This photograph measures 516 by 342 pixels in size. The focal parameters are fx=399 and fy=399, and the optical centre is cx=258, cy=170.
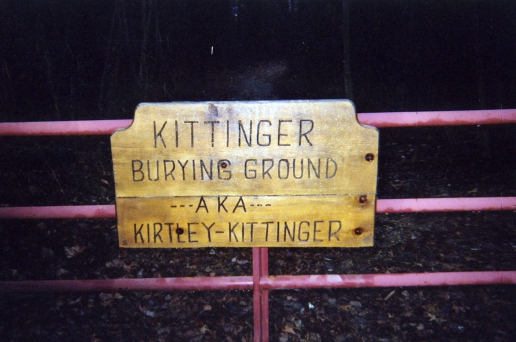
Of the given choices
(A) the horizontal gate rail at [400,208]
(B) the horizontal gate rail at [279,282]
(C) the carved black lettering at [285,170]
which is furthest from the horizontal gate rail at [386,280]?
(C) the carved black lettering at [285,170]

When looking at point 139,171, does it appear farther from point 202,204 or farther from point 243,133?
point 243,133

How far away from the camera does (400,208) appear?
115 cm

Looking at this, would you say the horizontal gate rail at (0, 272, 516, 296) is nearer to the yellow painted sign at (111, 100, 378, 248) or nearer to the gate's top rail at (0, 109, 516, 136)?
the yellow painted sign at (111, 100, 378, 248)

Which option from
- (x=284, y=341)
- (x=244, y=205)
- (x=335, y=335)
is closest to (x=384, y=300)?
(x=335, y=335)

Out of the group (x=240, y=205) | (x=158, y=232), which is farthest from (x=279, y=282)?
(x=158, y=232)

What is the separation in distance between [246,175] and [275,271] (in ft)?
5.28

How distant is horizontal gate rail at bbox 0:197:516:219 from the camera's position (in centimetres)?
114

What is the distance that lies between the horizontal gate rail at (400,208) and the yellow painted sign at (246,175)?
7 cm

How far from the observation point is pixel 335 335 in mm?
1866

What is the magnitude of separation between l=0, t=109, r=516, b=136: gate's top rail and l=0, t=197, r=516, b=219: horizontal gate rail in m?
0.23

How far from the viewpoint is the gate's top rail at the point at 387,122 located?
106 cm

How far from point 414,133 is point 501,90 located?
1649mm

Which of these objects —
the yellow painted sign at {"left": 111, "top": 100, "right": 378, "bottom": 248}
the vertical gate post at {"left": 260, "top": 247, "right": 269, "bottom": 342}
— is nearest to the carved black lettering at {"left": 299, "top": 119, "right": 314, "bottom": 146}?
the yellow painted sign at {"left": 111, "top": 100, "right": 378, "bottom": 248}

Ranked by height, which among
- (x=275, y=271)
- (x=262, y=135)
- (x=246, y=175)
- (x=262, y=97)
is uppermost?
(x=262, y=135)
